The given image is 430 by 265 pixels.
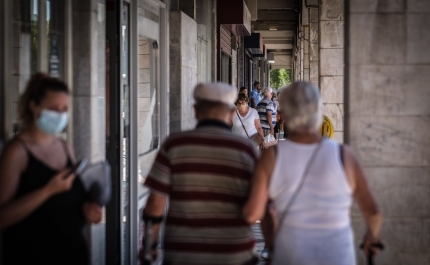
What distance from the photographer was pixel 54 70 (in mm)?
5859

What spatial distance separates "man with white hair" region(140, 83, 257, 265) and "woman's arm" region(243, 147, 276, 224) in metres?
0.15

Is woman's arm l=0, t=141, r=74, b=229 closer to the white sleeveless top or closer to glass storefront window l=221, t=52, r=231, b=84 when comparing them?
the white sleeveless top

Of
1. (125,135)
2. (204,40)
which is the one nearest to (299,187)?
(125,135)

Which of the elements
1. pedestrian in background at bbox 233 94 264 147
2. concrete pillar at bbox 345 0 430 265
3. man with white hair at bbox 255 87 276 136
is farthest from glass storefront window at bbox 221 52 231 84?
concrete pillar at bbox 345 0 430 265

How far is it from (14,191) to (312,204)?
147 centimetres

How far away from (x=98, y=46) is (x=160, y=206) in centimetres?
269

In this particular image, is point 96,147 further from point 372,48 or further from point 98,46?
point 372,48

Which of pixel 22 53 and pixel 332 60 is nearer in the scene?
pixel 22 53

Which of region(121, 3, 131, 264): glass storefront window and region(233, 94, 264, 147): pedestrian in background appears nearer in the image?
region(121, 3, 131, 264): glass storefront window

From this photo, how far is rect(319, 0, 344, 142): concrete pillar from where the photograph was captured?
639 inches

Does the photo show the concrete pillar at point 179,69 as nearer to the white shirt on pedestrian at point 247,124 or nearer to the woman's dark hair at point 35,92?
the white shirt on pedestrian at point 247,124

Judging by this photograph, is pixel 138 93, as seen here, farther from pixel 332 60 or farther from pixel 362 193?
pixel 332 60

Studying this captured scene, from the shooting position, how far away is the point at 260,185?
414cm

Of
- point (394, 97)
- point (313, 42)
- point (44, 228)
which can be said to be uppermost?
point (313, 42)
